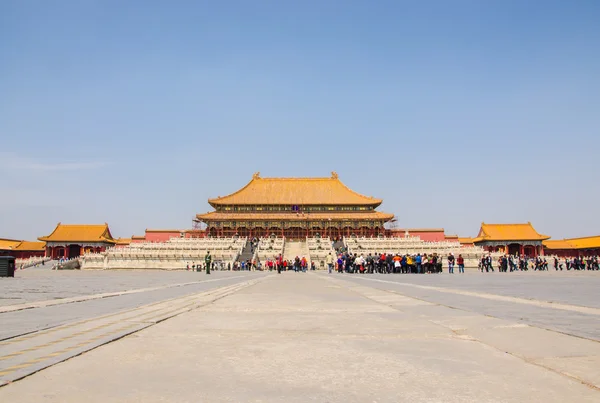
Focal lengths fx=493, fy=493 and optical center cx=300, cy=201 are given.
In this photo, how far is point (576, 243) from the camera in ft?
231

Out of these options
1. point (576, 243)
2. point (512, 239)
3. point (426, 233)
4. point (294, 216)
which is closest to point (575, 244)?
point (576, 243)

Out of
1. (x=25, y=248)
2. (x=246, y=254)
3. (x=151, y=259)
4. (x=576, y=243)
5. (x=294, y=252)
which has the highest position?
(x=576, y=243)

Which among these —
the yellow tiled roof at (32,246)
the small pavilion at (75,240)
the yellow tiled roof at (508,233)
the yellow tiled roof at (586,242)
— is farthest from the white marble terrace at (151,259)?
the yellow tiled roof at (586,242)

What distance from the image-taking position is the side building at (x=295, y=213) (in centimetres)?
7488

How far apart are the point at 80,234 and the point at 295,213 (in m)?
32.0

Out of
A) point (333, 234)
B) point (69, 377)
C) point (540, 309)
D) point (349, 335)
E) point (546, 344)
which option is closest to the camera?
point (69, 377)

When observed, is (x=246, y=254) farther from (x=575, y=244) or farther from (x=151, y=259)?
(x=575, y=244)

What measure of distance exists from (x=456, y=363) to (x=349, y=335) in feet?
5.53

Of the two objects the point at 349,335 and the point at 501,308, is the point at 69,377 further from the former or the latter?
the point at 501,308

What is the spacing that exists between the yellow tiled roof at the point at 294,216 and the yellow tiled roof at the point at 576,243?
2413cm

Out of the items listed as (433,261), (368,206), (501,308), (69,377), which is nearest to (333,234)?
(368,206)

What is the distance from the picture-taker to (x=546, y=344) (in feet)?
15.0

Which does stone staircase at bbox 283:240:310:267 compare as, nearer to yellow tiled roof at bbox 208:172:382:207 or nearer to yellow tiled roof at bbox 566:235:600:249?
yellow tiled roof at bbox 208:172:382:207

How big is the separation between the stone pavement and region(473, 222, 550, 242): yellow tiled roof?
70419mm
